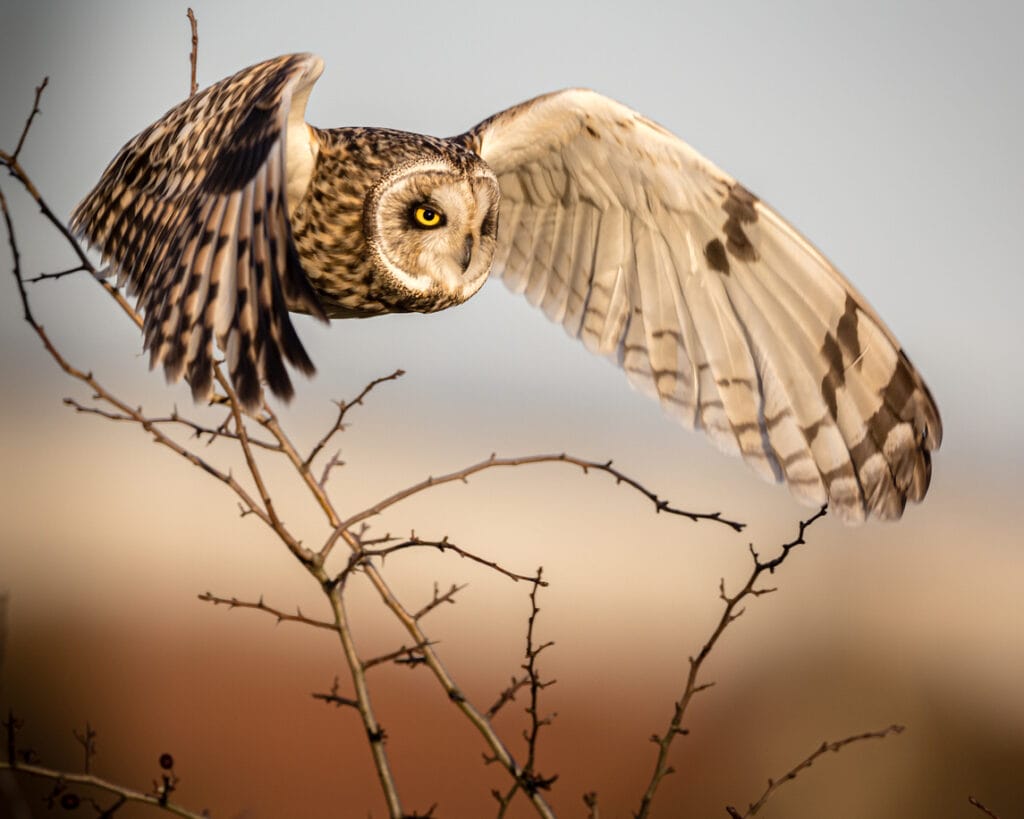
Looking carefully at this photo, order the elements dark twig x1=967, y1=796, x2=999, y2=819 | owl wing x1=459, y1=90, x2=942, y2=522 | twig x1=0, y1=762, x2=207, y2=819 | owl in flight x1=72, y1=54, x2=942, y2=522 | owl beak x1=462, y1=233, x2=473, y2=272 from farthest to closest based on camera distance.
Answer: owl wing x1=459, y1=90, x2=942, y2=522, owl beak x1=462, y1=233, x2=473, y2=272, owl in flight x1=72, y1=54, x2=942, y2=522, dark twig x1=967, y1=796, x2=999, y2=819, twig x1=0, y1=762, x2=207, y2=819

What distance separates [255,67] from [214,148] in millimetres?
362

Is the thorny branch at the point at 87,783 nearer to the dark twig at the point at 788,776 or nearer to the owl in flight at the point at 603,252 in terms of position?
the dark twig at the point at 788,776

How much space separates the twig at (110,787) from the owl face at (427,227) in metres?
1.85

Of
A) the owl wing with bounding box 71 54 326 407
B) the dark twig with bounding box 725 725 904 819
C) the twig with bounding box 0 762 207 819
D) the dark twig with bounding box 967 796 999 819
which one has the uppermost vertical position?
the owl wing with bounding box 71 54 326 407

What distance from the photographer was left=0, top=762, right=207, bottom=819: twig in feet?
6.02

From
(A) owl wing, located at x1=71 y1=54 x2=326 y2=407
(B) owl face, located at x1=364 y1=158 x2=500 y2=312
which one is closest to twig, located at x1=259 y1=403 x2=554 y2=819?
(A) owl wing, located at x1=71 y1=54 x2=326 y2=407

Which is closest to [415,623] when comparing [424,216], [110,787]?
[110,787]

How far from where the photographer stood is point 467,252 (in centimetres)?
362

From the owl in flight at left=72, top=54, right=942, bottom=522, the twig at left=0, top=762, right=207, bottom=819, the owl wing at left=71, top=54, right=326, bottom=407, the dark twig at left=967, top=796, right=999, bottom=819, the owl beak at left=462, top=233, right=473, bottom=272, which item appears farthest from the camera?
the owl beak at left=462, top=233, right=473, bottom=272

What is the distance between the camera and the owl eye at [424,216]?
3.44 metres

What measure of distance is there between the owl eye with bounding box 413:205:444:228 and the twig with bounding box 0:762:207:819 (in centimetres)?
192

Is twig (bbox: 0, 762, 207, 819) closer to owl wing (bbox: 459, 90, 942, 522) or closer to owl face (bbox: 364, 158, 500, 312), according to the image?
owl face (bbox: 364, 158, 500, 312)

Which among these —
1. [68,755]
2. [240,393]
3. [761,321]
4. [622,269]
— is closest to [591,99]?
[622,269]

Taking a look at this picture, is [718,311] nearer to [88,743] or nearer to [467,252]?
[467,252]
